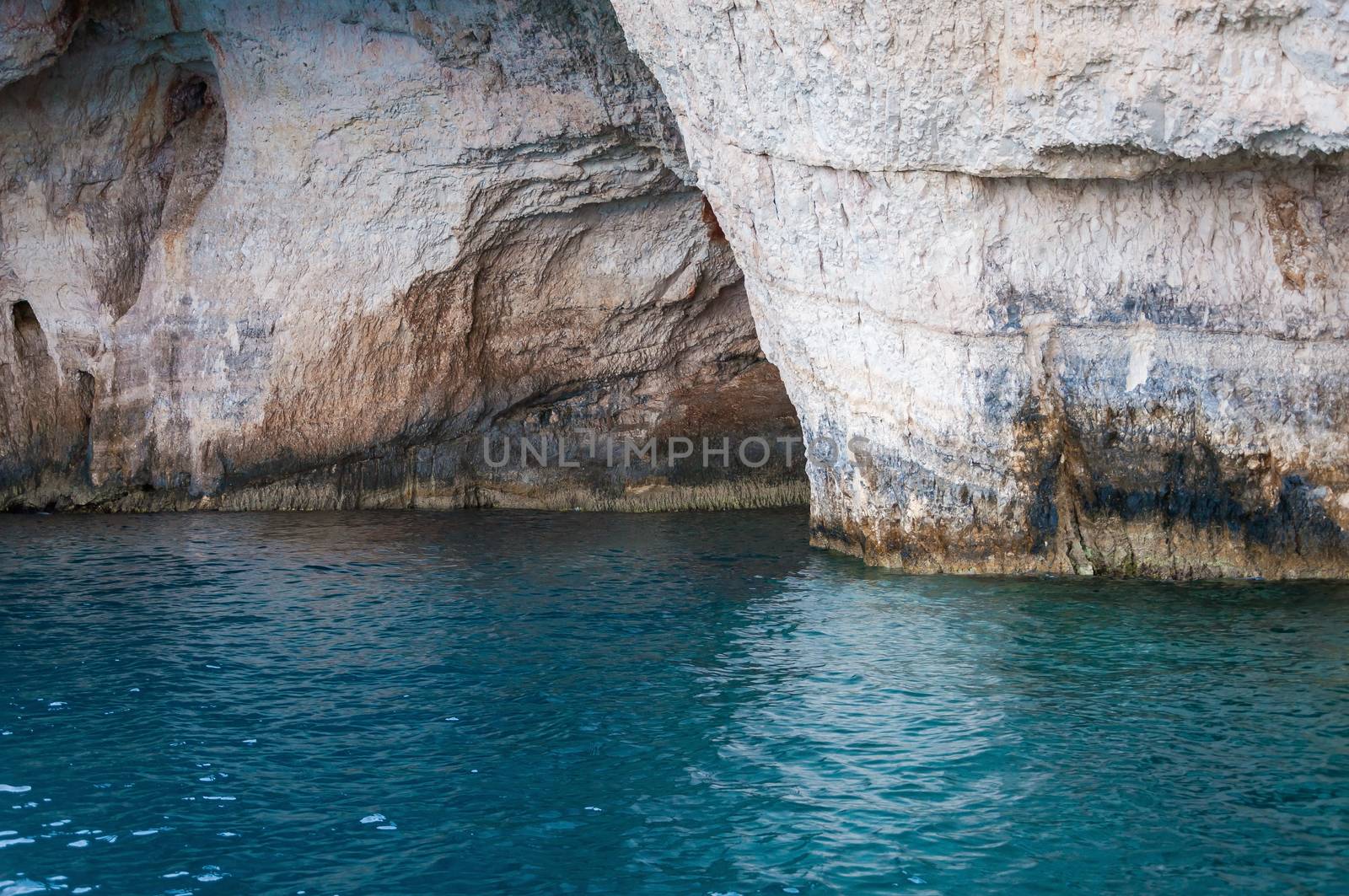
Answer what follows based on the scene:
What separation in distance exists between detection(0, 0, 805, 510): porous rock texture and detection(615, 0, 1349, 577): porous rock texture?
399cm

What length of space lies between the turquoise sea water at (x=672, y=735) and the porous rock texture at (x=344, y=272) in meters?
5.05

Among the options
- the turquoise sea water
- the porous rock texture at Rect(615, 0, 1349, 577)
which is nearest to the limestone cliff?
the porous rock texture at Rect(615, 0, 1349, 577)

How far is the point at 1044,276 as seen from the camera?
10742 mm

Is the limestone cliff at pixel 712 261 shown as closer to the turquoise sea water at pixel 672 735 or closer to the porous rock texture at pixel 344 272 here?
the porous rock texture at pixel 344 272

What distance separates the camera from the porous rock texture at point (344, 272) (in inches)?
594

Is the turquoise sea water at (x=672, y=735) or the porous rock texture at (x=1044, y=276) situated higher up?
the porous rock texture at (x=1044, y=276)

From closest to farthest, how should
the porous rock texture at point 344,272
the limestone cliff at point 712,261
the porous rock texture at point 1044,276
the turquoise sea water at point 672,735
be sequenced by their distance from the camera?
the turquoise sea water at point 672,735
the porous rock texture at point 1044,276
the limestone cliff at point 712,261
the porous rock texture at point 344,272

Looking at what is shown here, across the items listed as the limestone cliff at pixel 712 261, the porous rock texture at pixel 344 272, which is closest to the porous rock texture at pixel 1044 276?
the limestone cliff at pixel 712 261

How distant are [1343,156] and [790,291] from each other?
4.84 m

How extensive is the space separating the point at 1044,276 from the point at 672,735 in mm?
5475

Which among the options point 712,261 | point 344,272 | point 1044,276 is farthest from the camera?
point 712,261

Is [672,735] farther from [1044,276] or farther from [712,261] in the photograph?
[712,261]

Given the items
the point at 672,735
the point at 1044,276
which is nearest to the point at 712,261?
the point at 1044,276

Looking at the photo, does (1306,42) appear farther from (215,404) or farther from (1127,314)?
(215,404)
